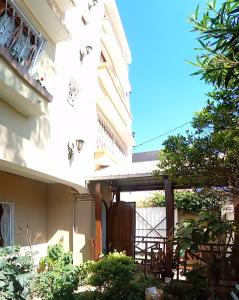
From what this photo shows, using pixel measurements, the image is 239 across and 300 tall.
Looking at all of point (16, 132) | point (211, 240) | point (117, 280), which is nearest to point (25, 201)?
point (16, 132)

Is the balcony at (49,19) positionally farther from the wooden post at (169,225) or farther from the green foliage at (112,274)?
the green foliage at (112,274)

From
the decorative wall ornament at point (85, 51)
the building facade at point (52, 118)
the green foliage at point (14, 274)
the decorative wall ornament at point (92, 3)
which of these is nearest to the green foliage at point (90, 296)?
the green foliage at point (14, 274)

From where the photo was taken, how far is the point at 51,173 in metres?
8.74

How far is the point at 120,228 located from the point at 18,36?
25.5 ft

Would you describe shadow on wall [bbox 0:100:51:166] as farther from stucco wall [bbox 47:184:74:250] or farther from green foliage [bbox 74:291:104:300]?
stucco wall [bbox 47:184:74:250]

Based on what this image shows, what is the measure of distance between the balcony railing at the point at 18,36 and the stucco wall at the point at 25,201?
3054 millimetres

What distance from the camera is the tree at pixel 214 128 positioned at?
4.16 metres

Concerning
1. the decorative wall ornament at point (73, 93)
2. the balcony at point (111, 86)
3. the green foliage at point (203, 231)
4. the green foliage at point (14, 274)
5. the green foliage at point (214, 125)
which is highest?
the balcony at point (111, 86)

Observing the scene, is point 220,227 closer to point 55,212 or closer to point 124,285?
point 124,285

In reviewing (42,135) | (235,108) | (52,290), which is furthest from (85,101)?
(235,108)

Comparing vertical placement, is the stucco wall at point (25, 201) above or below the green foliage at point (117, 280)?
above

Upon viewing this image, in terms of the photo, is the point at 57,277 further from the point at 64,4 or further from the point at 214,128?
the point at 64,4

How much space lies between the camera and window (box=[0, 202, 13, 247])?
9047 mm

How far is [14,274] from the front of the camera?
22.0 feet
